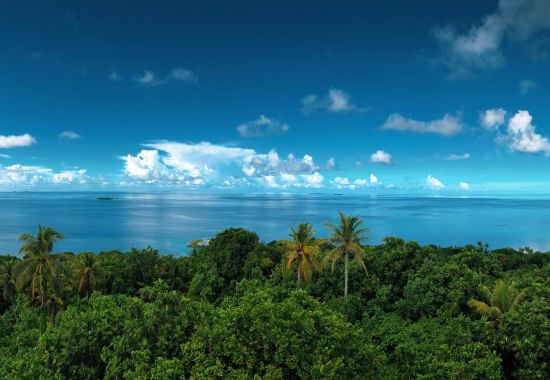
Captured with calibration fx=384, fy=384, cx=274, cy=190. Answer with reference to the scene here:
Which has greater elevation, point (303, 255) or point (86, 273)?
point (303, 255)

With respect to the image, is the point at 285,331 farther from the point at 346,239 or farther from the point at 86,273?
the point at 86,273

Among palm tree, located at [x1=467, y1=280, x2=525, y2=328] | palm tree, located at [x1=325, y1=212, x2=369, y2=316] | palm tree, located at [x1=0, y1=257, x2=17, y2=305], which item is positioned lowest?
palm tree, located at [x1=0, y1=257, x2=17, y2=305]

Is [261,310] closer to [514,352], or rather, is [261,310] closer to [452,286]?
[514,352]

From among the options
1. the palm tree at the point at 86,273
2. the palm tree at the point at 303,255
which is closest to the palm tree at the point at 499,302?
the palm tree at the point at 303,255

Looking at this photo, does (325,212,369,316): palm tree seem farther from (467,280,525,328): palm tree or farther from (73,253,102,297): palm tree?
(73,253,102,297): palm tree

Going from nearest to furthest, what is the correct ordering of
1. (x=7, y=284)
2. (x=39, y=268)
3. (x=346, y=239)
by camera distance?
(x=39, y=268) → (x=346, y=239) → (x=7, y=284)

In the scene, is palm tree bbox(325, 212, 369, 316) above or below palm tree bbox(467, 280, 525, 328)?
above

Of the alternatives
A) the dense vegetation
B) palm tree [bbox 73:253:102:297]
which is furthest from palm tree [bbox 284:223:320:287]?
palm tree [bbox 73:253:102:297]

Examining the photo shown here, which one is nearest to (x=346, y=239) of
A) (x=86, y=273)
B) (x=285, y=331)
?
(x=285, y=331)

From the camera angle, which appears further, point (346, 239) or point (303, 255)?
point (303, 255)
